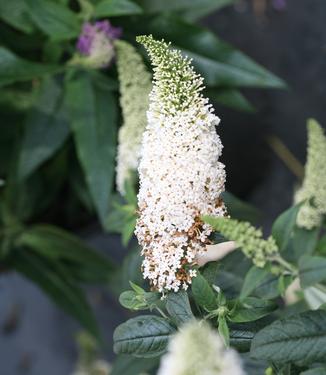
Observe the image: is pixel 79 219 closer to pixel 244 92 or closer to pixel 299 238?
pixel 244 92

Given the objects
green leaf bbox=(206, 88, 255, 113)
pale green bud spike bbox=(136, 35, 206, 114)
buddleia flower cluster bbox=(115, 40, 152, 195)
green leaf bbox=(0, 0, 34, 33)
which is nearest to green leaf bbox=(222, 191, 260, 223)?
green leaf bbox=(206, 88, 255, 113)

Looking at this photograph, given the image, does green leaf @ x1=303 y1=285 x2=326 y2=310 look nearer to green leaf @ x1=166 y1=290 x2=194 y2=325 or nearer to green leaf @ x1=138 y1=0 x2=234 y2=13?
green leaf @ x1=166 y1=290 x2=194 y2=325

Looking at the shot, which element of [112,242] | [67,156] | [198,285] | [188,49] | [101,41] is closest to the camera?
[198,285]

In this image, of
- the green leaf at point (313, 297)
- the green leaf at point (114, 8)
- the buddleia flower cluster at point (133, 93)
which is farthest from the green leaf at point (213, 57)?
the green leaf at point (313, 297)

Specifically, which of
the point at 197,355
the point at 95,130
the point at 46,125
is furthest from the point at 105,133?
the point at 197,355

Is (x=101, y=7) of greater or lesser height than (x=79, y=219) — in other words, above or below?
above

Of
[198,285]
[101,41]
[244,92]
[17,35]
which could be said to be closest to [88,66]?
[101,41]

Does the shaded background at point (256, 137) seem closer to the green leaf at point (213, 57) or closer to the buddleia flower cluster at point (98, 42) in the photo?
the green leaf at point (213, 57)
